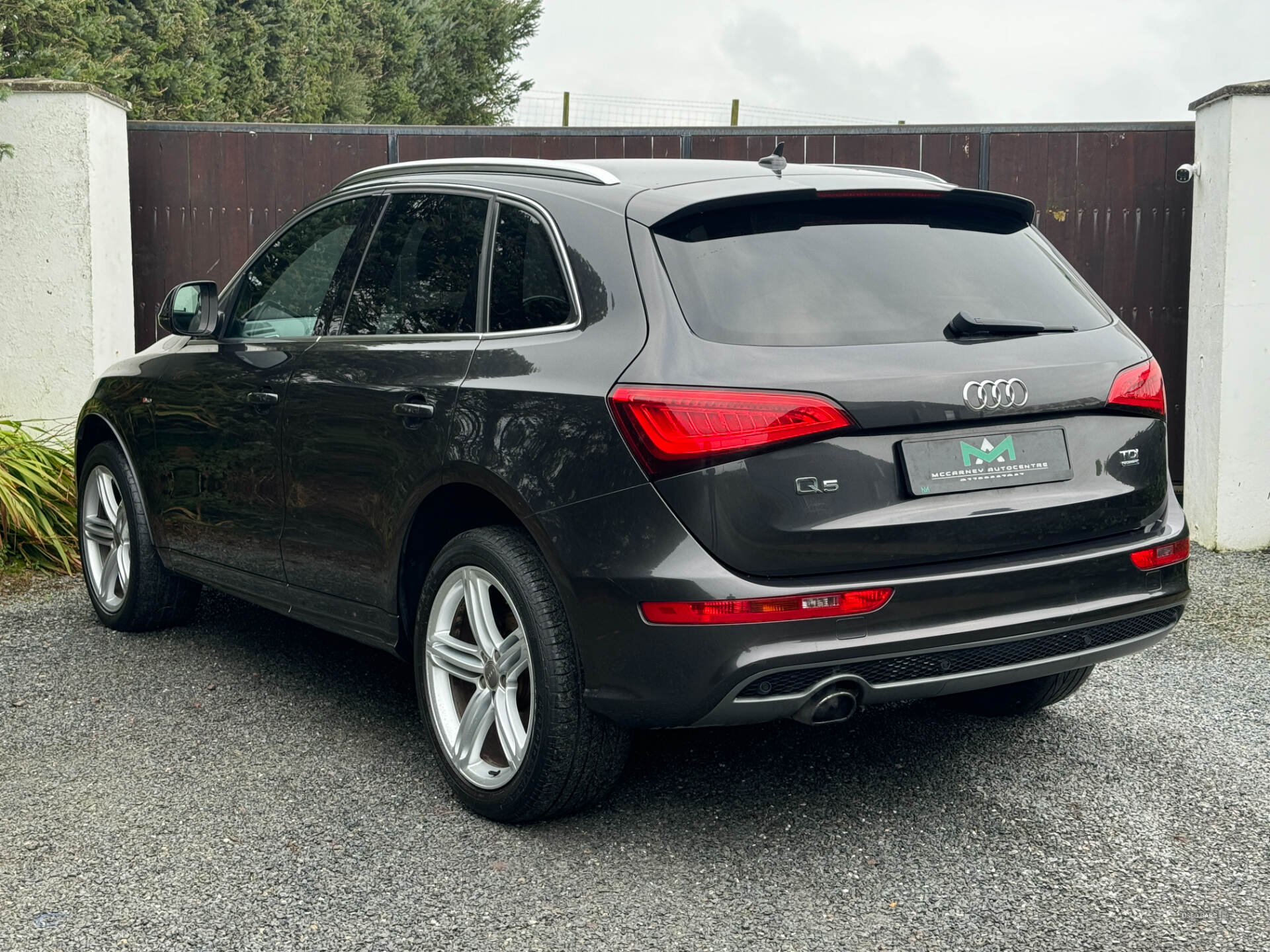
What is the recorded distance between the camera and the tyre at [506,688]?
3.40m

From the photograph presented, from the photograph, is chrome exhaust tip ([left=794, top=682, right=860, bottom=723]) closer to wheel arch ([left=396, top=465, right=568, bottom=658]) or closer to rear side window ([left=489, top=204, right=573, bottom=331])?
wheel arch ([left=396, top=465, right=568, bottom=658])

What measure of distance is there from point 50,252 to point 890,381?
737 centimetres

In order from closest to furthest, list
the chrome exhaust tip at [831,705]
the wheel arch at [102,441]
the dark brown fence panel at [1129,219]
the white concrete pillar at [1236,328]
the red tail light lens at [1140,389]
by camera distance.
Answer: the chrome exhaust tip at [831,705], the red tail light lens at [1140,389], the wheel arch at [102,441], the white concrete pillar at [1236,328], the dark brown fence panel at [1129,219]

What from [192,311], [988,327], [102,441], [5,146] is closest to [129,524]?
[102,441]

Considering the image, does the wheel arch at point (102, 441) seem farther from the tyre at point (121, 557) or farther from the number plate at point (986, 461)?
the number plate at point (986, 461)

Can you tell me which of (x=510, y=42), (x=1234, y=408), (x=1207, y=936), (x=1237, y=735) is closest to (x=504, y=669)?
(x=1207, y=936)

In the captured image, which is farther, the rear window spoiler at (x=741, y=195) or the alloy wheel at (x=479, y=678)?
the alloy wheel at (x=479, y=678)

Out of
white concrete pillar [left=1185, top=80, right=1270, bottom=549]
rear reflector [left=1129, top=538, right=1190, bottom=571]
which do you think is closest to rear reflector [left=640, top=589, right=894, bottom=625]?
rear reflector [left=1129, top=538, right=1190, bottom=571]

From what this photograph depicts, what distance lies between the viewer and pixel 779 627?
10.1 feet

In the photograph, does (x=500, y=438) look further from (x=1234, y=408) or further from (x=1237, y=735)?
(x=1234, y=408)

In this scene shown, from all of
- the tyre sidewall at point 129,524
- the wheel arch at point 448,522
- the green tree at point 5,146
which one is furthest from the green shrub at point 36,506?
the wheel arch at point 448,522

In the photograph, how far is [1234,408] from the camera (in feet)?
25.9

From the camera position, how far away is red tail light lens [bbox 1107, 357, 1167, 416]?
3492mm

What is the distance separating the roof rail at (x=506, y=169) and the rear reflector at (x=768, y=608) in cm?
121
